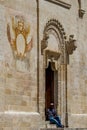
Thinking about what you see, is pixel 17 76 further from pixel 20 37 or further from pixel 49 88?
pixel 49 88

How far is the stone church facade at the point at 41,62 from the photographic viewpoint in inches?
854

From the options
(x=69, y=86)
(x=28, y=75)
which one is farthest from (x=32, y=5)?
(x=69, y=86)

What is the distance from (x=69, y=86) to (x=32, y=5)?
461 cm

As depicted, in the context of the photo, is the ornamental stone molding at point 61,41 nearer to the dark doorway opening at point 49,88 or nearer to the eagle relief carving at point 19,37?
the dark doorway opening at point 49,88

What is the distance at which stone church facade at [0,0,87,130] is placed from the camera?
21703 mm

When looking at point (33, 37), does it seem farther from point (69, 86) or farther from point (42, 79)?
point (69, 86)

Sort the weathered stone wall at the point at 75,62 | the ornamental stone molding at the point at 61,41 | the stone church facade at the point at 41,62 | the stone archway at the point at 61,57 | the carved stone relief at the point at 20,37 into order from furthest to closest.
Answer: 1. the weathered stone wall at the point at 75,62
2. the stone archway at the point at 61,57
3. the ornamental stone molding at the point at 61,41
4. the carved stone relief at the point at 20,37
5. the stone church facade at the point at 41,62

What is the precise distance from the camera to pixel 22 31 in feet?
74.9

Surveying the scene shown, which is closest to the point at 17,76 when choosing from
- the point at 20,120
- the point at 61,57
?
the point at 20,120

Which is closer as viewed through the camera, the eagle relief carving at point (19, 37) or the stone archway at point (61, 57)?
the eagle relief carving at point (19, 37)

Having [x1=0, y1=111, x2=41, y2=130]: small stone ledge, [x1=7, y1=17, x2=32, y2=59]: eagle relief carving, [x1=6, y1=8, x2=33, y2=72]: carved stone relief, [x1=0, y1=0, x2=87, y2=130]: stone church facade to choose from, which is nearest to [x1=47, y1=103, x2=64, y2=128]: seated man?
[x1=0, y1=0, x2=87, y2=130]: stone church facade

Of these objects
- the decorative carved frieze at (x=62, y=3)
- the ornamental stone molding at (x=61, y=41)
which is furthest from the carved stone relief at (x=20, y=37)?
the decorative carved frieze at (x=62, y=3)

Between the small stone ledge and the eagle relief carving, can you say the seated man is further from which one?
the eagle relief carving

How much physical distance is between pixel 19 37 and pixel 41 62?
6.29ft
